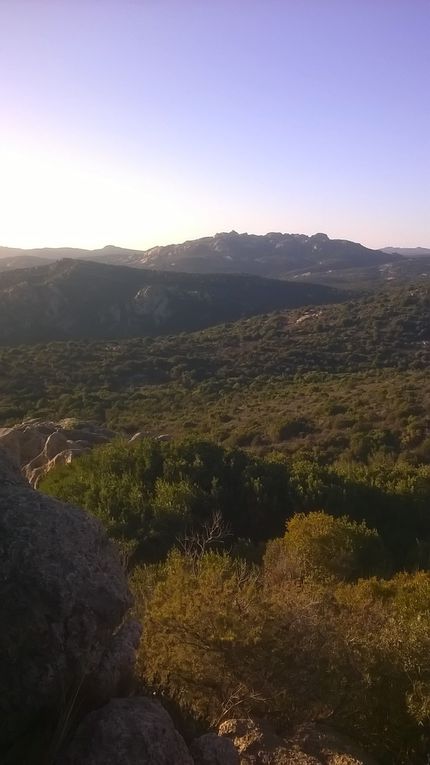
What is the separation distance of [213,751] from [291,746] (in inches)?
47.3

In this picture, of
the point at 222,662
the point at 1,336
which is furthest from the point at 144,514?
the point at 1,336

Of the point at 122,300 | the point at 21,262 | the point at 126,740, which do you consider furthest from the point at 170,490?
the point at 21,262

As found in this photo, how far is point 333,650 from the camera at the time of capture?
5.91 metres

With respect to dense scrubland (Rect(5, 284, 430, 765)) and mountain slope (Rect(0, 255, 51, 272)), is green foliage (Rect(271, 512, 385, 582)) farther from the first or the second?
mountain slope (Rect(0, 255, 51, 272))

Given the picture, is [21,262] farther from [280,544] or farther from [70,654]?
[70,654]

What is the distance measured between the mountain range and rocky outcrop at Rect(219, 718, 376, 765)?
99353 millimetres

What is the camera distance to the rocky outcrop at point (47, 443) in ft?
50.7

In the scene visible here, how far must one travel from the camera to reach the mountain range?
124m

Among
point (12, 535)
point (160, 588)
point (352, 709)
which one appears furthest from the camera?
point (160, 588)

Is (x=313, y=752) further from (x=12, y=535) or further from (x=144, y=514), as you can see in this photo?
(x=144, y=514)

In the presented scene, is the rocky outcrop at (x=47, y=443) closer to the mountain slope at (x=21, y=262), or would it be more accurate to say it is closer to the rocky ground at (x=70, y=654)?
the rocky ground at (x=70, y=654)

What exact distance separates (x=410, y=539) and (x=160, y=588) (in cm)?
663

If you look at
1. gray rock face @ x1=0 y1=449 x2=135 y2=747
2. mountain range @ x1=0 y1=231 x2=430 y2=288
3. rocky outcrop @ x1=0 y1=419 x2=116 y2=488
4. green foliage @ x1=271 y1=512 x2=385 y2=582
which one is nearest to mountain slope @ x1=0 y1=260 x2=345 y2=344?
mountain range @ x1=0 y1=231 x2=430 y2=288

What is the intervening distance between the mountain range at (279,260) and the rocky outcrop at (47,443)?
8763 centimetres
